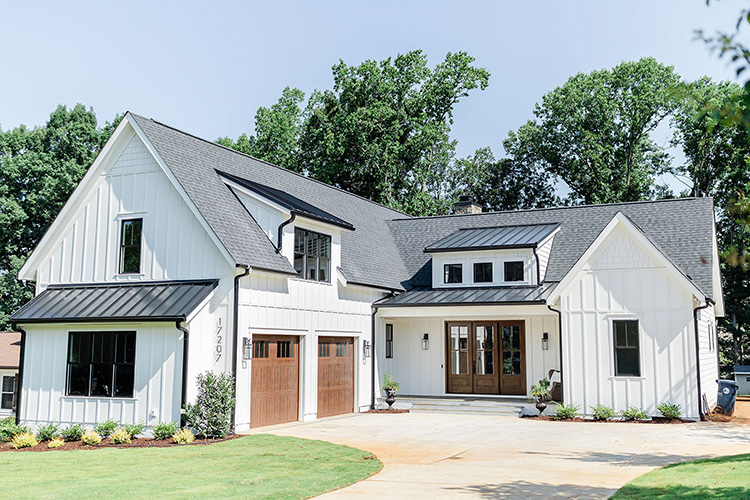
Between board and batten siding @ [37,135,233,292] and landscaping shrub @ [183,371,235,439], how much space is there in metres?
2.59

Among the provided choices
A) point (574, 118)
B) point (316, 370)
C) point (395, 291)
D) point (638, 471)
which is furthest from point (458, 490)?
point (574, 118)

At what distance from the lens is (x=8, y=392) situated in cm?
2347

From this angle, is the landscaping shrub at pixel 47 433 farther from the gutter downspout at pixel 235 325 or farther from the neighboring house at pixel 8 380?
the neighboring house at pixel 8 380

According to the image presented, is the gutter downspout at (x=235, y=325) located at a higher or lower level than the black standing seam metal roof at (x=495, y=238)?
lower

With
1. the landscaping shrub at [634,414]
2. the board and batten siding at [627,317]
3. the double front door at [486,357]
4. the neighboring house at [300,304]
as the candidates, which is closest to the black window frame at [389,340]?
the neighboring house at [300,304]

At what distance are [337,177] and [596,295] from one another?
81.7ft

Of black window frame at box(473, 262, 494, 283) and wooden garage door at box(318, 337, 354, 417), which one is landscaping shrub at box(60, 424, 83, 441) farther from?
black window frame at box(473, 262, 494, 283)

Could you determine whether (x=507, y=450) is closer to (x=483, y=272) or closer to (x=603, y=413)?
(x=603, y=413)

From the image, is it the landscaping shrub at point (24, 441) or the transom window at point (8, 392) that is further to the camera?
the transom window at point (8, 392)

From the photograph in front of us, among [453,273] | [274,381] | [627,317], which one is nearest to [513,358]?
[453,273]

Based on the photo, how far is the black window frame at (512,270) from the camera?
22828 millimetres

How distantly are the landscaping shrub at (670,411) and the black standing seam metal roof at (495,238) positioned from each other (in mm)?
6465

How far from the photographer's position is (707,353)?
21297 millimetres

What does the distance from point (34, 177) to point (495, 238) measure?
78.5ft
